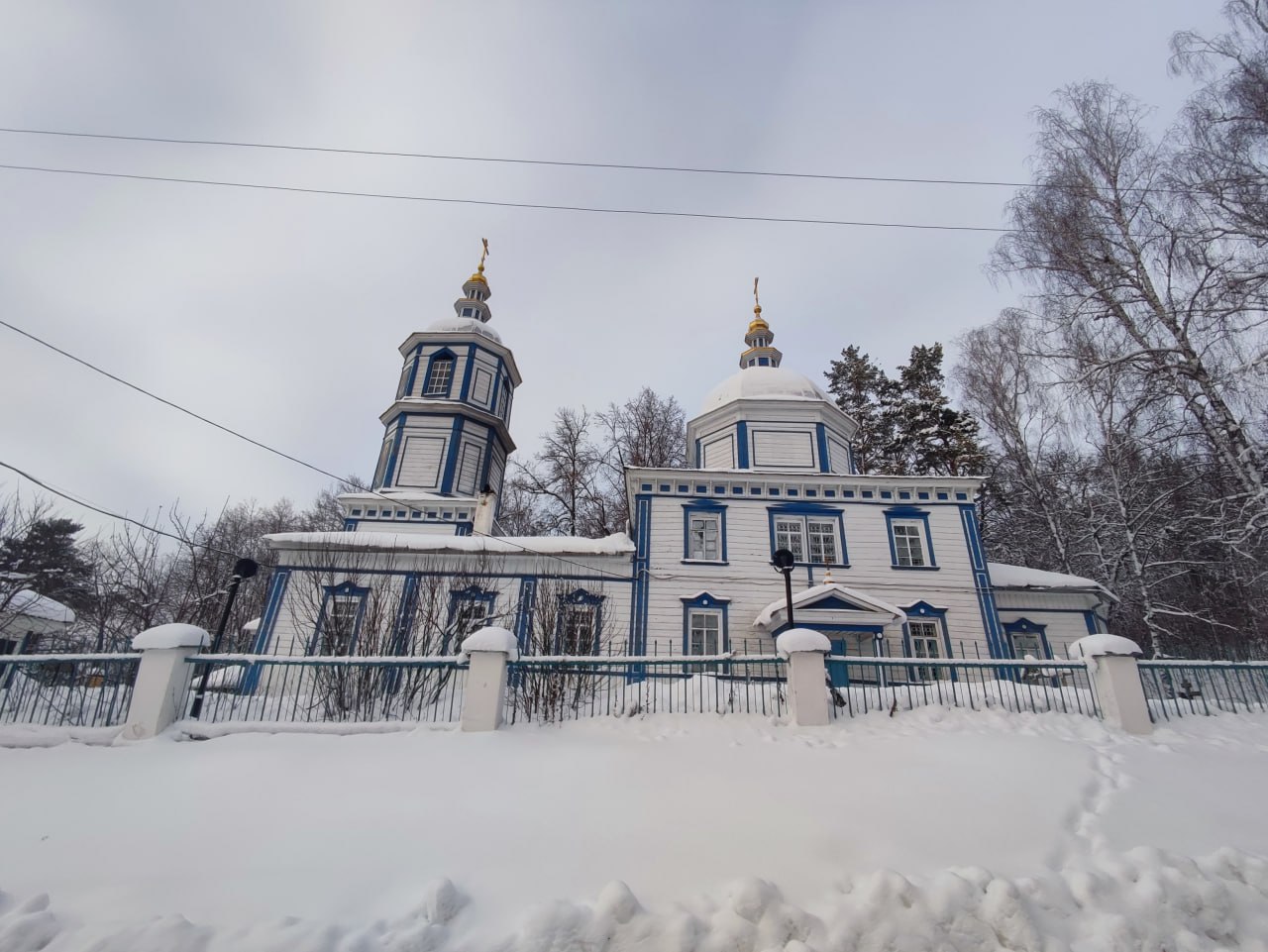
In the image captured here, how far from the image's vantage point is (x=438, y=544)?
1608cm

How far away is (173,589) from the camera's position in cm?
2828

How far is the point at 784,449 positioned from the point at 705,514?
150 inches

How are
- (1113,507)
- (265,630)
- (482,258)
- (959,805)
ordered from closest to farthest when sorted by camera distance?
(959,805)
(265,630)
(1113,507)
(482,258)

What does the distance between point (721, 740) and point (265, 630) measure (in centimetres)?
1345

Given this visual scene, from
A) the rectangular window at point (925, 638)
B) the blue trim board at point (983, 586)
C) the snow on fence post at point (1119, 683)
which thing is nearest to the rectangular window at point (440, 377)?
the rectangular window at point (925, 638)

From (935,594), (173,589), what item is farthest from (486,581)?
(173,589)

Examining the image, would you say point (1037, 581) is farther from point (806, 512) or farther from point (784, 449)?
point (784, 449)

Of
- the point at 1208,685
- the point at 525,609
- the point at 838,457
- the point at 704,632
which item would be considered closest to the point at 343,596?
the point at 525,609

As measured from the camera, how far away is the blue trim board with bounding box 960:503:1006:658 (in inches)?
605

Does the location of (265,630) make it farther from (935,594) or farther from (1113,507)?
(1113,507)

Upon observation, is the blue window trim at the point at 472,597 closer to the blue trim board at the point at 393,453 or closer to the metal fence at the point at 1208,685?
the blue trim board at the point at 393,453

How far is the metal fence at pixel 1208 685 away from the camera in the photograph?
321 inches

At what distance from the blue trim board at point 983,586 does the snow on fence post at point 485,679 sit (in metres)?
13.5

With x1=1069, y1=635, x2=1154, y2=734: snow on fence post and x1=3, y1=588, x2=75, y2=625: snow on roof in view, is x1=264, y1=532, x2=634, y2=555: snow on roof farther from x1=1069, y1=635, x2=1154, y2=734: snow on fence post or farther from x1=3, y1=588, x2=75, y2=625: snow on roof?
x1=3, y1=588, x2=75, y2=625: snow on roof
